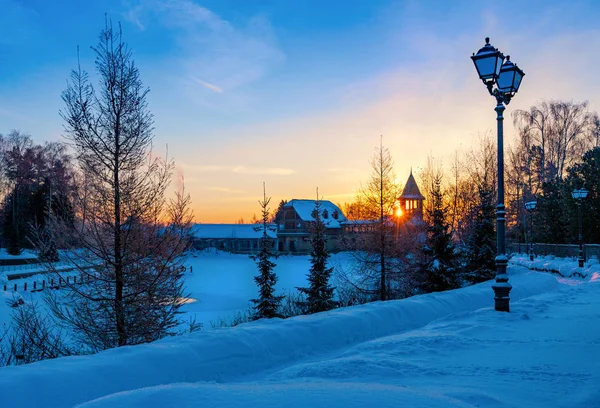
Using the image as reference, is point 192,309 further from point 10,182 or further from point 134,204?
point 10,182

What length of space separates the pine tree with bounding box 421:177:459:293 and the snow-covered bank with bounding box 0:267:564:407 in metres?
10.1

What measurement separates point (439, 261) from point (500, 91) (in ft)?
36.5

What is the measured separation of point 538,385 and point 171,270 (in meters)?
10.7

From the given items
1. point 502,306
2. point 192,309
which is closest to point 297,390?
point 502,306

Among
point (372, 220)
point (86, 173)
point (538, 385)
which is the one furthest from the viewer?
point (372, 220)

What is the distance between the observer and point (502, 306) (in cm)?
898

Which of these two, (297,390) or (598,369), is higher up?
(297,390)

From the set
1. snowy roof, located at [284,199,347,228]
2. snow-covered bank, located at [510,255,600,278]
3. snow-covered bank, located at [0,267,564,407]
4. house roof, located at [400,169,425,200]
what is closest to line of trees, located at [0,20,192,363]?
snow-covered bank, located at [0,267,564,407]

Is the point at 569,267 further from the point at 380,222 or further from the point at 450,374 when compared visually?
the point at 450,374

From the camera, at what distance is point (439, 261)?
19.9 m

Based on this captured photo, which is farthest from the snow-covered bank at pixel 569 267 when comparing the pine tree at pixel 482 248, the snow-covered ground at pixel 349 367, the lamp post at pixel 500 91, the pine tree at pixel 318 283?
Result: the snow-covered ground at pixel 349 367

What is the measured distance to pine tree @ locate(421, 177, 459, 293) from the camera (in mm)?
19797

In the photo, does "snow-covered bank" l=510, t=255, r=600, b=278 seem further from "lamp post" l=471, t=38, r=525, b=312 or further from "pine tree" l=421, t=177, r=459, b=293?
"lamp post" l=471, t=38, r=525, b=312

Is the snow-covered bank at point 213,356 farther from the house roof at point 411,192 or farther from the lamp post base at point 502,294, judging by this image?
the house roof at point 411,192
